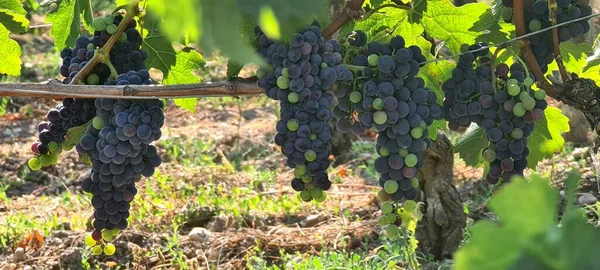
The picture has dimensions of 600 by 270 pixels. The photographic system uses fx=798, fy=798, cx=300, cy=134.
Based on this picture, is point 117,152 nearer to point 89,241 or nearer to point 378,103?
point 89,241

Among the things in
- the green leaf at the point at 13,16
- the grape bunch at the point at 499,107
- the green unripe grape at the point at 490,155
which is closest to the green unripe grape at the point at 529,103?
the grape bunch at the point at 499,107

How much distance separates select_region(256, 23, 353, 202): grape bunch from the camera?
1.56 meters

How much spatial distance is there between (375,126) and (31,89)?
0.78 meters

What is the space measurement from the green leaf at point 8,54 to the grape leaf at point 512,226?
76.3 inches

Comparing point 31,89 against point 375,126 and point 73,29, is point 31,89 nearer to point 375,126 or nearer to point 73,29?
point 73,29

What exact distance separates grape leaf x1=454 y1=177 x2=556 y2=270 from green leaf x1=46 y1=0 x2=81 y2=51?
71.3 inches

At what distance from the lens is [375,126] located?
1636mm

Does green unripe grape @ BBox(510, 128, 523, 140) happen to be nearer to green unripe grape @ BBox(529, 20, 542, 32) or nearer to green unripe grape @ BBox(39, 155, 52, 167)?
green unripe grape @ BBox(529, 20, 542, 32)

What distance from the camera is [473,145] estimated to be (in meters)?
2.01

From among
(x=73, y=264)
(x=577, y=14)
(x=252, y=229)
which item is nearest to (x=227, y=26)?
(x=577, y=14)

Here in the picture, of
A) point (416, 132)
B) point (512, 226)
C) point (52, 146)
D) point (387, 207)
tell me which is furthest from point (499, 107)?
point (512, 226)

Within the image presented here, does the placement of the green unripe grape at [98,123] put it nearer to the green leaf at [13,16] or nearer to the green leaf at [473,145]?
the green leaf at [13,16]

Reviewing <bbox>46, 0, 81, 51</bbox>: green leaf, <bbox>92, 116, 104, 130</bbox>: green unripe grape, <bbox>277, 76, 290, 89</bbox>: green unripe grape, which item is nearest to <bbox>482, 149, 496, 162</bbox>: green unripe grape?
<bbox>277, 76, 290, 89</bbox>: green unripe grape

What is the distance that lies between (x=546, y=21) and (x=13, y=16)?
4.63 ft
